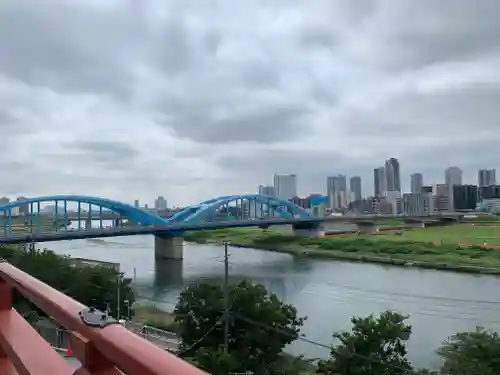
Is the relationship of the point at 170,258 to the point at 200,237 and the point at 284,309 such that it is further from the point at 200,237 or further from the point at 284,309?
the point at 284,309

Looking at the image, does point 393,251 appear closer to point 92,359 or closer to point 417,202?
point 92,359

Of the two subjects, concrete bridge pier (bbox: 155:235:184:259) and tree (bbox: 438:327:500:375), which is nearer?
tree (bbox: 438:327:500:375)

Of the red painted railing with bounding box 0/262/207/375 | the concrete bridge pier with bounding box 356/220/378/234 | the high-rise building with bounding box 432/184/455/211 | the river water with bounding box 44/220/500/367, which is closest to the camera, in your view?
the red painted railing with bounding box 0/262/207/375

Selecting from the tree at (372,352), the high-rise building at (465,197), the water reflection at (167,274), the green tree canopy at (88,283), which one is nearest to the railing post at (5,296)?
the tree at (372,352)

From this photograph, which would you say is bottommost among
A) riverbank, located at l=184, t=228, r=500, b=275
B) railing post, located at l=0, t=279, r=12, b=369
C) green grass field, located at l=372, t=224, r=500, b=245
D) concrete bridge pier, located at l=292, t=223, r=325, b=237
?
riverbank, located at l=184, t=228, r=500, b=275

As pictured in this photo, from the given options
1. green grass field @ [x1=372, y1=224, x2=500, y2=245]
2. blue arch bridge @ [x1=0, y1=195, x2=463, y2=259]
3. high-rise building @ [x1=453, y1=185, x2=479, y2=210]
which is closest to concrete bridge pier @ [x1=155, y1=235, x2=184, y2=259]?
blue arch bridge @ [x1=0, y1=195, x2=463, y2=259]

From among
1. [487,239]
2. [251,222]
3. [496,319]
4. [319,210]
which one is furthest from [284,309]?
[319,210]

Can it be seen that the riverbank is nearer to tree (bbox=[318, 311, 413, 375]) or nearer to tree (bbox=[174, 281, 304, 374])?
tree (bbox=[318, 311, 413, 375])
